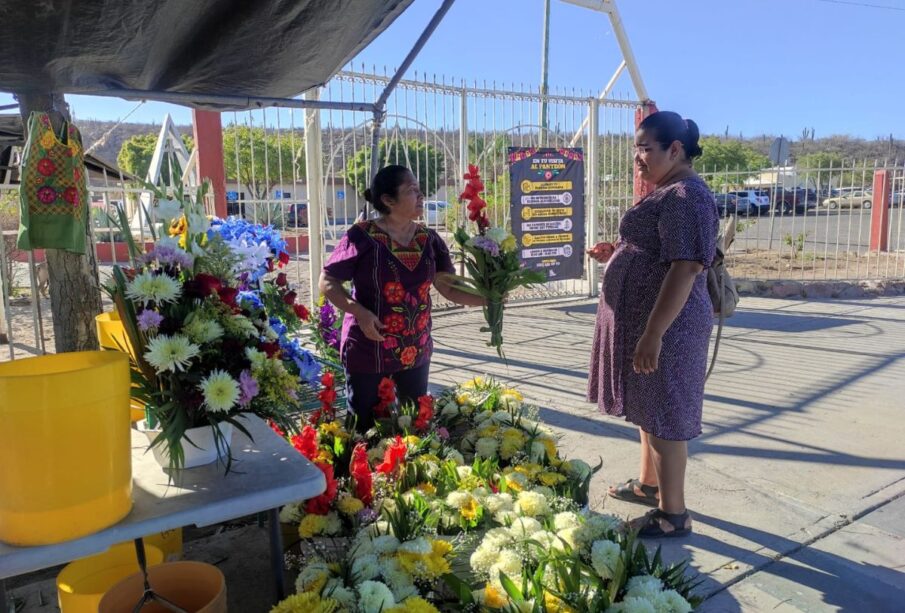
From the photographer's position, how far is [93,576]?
1.91 metres

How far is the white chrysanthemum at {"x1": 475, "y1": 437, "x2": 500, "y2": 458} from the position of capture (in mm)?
2672

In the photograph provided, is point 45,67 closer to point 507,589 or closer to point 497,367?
point 507,589

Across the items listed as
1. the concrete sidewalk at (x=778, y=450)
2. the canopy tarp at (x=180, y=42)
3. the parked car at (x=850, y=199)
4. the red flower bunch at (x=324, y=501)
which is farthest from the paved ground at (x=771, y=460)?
the parked car at (x=850, y=199)

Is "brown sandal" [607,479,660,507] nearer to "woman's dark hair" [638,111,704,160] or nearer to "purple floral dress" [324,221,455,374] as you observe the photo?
"purple floral dress" [324,221,455,374]

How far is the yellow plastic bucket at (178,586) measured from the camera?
1636 millimetres

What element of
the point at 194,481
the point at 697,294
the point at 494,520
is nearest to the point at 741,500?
the point at 697,294

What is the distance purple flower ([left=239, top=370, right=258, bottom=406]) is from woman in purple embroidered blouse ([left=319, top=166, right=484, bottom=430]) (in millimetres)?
1107

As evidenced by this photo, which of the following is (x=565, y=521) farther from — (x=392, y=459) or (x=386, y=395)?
(x=386, y=395)

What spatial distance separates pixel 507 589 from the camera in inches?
64.6

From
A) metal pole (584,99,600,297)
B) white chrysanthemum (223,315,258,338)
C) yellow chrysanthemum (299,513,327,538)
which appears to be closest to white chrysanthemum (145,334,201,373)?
white chrysanthemum (223,315,258,338)

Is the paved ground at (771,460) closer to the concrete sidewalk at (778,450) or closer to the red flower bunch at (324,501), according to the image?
the concrete sidewalk at (778,450)

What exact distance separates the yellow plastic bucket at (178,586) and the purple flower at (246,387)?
471 millimetres

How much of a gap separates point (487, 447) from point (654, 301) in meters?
0.89

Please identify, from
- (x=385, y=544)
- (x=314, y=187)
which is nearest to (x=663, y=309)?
(x=385, y=544)
